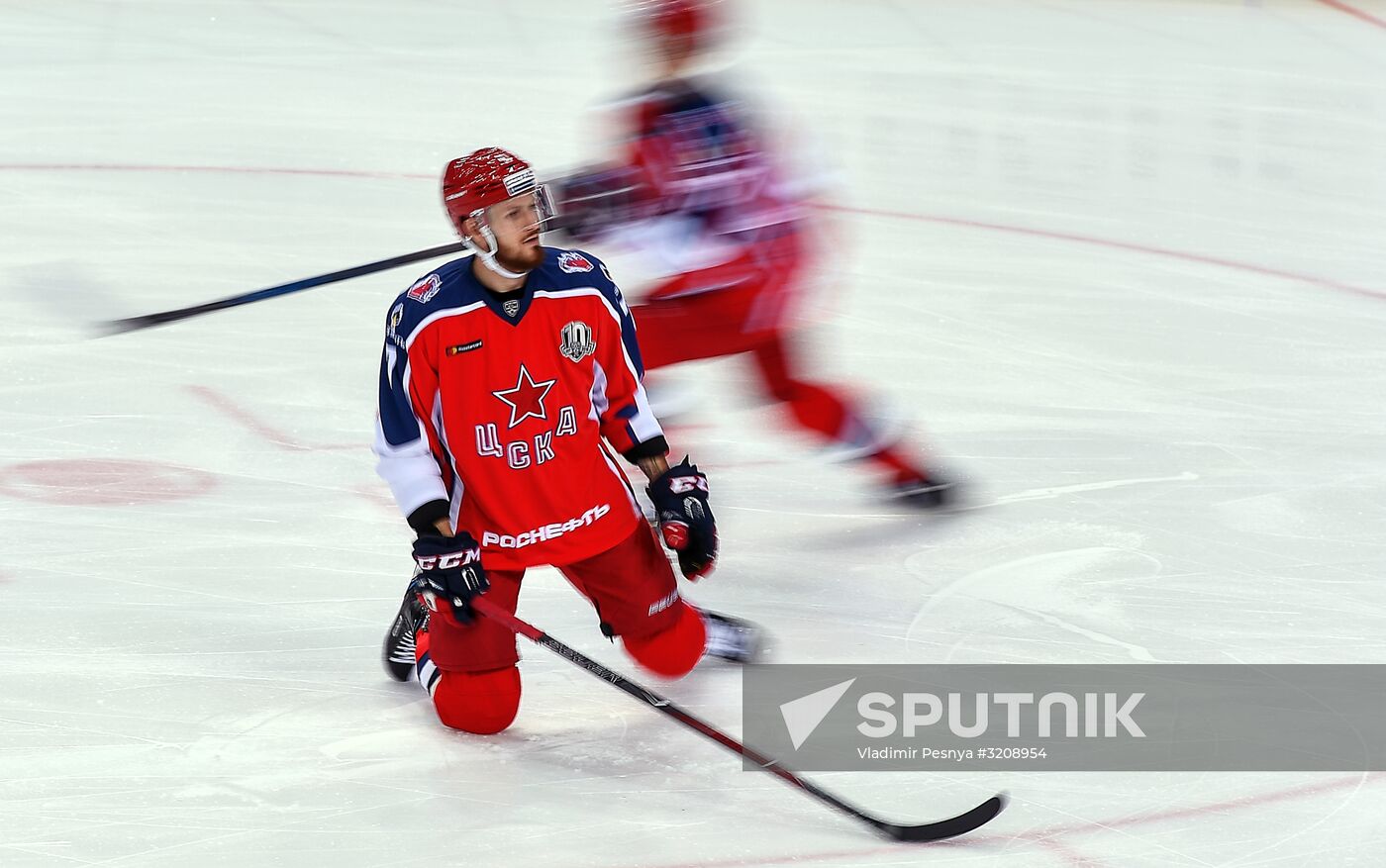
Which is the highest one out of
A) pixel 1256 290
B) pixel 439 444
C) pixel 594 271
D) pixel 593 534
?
pixel 594 271

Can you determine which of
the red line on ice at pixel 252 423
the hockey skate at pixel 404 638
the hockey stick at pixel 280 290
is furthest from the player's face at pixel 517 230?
the red line on ice at pixel 252 423

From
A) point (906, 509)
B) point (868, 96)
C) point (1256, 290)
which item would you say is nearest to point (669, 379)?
point (906, 509)

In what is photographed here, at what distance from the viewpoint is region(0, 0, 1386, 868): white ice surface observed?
104 inches

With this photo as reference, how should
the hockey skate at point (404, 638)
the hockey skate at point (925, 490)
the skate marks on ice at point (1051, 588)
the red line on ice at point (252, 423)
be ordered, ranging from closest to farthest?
1. the hockey skate at point (404, 638)
2. the skate marks on ice at point (1051, 588)
3. the hockey skate at point (925, 490)
4. the red line on ice at point (252, 423)

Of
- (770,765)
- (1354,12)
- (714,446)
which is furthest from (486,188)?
(1354,12)

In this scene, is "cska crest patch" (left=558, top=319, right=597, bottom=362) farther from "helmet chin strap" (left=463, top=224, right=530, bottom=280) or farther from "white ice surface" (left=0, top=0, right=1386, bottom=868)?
"white ice surface" (left=0, top=0, right=1386, bottom=868)

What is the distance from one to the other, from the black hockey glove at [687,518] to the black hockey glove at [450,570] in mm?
306

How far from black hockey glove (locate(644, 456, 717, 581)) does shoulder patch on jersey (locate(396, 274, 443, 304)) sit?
461 mm

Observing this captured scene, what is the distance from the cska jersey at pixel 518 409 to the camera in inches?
105

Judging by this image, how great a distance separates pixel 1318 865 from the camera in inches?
98.2

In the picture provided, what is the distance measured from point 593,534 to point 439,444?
0.92 ft

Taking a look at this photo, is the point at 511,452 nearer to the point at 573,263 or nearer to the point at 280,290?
the point at 573,263

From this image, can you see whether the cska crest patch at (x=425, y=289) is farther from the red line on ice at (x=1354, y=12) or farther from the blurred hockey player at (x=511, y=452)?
the red line on ice at (x=1354, y=12)

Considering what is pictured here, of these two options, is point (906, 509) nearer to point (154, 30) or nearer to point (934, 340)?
point (934, 340)
